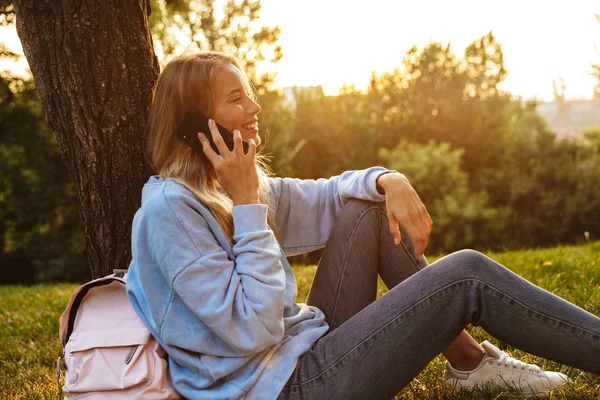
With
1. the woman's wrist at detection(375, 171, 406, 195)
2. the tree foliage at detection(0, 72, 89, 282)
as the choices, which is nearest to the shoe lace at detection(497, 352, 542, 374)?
the woman's wrist at detection(375, 171, 406, 195)

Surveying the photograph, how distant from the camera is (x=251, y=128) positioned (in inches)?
98.7

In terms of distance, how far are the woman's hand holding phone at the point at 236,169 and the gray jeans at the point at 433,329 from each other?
574 millimetres

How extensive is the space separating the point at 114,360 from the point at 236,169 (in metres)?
0.75

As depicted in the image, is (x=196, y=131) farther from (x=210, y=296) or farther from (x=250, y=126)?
(x=210, y=296)

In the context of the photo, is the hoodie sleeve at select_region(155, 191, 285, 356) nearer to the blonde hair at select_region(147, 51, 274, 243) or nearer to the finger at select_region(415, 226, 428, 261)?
the blonde hair at select_region(147, 51, 274, 243)

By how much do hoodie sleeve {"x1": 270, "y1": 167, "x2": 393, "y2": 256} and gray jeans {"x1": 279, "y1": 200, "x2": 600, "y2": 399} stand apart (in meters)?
0.78

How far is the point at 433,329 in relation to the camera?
2135 millimetres

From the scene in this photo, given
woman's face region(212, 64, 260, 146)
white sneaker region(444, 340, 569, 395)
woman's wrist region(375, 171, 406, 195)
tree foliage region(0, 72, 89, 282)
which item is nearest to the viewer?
woman's face region(212, 64, 260, 146)

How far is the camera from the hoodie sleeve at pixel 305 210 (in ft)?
9.57

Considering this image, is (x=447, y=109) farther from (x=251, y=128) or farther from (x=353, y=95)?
(x=251, y=128)

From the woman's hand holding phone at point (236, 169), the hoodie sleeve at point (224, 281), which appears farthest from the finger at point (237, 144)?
the hoodie sleeve at point (224, 281)

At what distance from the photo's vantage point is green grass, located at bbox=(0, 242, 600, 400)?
8.68 ft

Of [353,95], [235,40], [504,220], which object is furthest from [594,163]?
[235,40]

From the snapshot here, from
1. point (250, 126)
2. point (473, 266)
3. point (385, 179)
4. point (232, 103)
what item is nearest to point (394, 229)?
point (385, 179)
